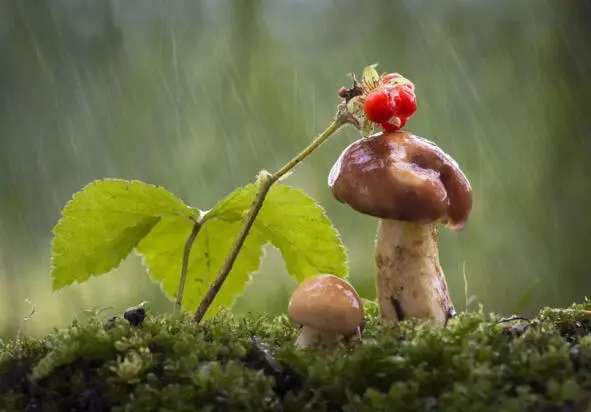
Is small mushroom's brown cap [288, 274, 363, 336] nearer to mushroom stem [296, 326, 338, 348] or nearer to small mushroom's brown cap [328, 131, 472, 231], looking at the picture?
mushroom stem [296, 326, 338, 348]

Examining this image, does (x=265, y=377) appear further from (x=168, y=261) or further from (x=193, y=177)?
(x=193, y=177)

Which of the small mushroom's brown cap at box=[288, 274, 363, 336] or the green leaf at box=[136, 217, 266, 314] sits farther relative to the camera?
the green leaf at box=[136, 217, 266, 314]

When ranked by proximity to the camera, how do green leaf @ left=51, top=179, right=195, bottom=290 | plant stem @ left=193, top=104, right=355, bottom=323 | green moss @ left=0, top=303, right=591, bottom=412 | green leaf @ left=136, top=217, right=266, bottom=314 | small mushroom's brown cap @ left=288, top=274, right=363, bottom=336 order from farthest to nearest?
1. green leaf @ left=136, top=217, right=266, bottom=314
2. green leaf @ left=51, top=179, right=195, bottom=290
3. plant stem @ left=193, top=104, right=355, bottom=323
4. small mushroom's brown cap @ left=288, top=274, right=363, bottom=336
5. green moss @ left=0, top=303, right=591, bottom=412

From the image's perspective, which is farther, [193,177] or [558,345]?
[193,177]

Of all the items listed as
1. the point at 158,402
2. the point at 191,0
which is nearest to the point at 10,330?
the point at 191,0

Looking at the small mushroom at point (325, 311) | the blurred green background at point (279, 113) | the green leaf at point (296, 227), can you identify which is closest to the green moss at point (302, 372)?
the small mushroom at point (325, 311)

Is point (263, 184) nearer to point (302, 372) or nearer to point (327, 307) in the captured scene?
point (327, 307)

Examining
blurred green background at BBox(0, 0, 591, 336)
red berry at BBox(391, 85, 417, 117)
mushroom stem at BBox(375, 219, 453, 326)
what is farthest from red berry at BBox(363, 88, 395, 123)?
blurred green background at BBox(0, 0, 591, 336)
